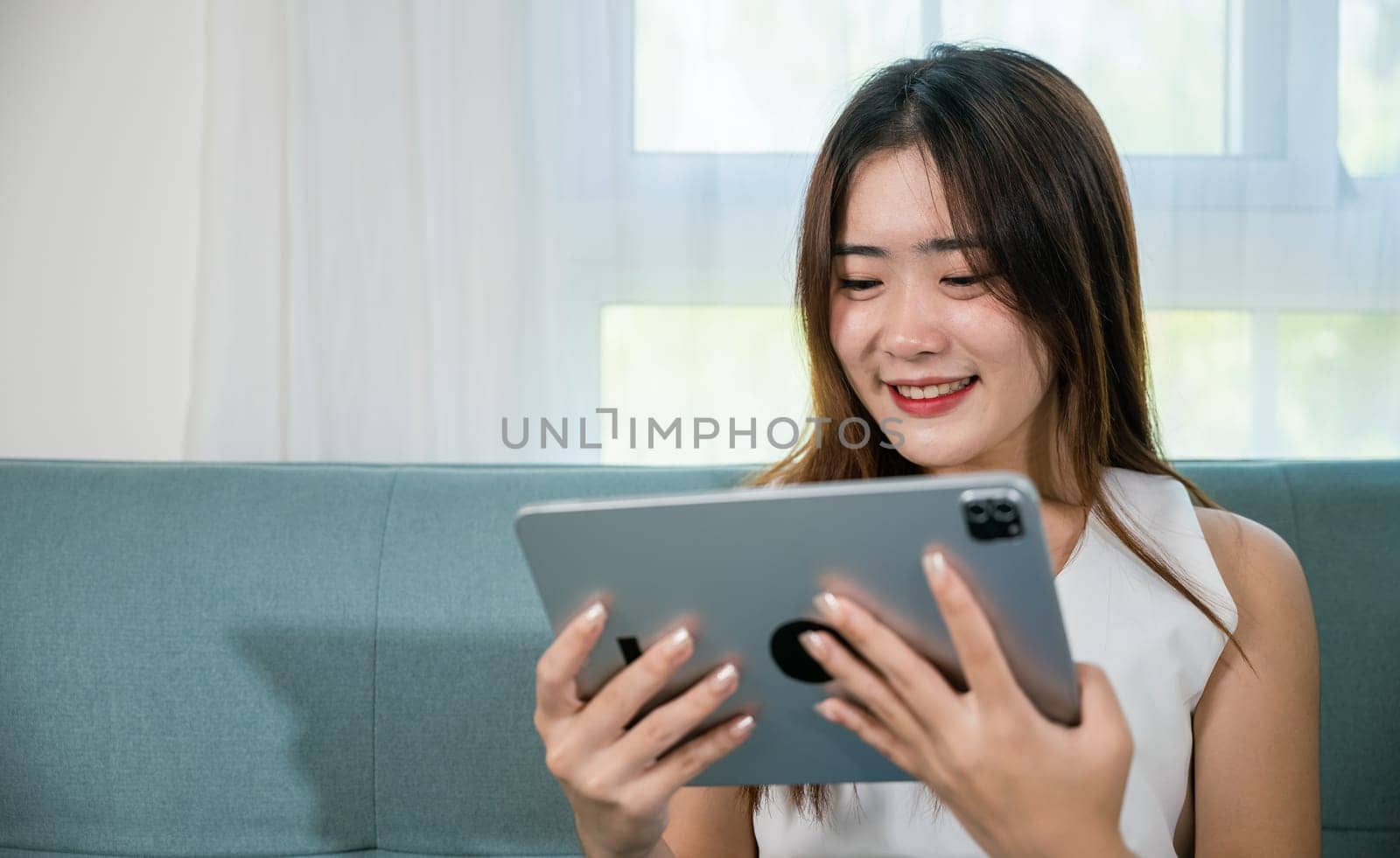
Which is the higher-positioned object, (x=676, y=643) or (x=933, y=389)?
(x=933, y=389)

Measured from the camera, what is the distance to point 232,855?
1299 mm

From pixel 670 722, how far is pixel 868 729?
0.13m

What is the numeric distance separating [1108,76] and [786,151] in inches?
20.5

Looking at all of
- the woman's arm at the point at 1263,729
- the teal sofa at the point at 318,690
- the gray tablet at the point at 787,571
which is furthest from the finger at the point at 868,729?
the teal sofa at the point at 318,690

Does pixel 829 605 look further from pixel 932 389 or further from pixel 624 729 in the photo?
pixel 932 389

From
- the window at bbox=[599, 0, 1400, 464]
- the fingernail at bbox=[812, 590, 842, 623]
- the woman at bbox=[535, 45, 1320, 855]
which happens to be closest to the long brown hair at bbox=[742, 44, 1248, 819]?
the woman at bbox=[535, 45, 1320, 855]

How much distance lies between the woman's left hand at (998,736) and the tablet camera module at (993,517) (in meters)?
0.06

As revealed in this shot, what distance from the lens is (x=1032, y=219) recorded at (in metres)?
1.00

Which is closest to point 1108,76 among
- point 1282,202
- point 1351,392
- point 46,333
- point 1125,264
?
point 1282,202

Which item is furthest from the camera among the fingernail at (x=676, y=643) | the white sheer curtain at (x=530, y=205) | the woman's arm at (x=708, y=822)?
the white sheer curtain at (x=530, y=205)

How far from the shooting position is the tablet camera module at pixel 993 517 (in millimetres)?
610

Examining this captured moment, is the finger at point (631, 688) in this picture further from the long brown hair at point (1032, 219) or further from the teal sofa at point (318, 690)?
the teal sofa at point (318, 690)

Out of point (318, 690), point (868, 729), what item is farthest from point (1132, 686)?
point (318, 690)

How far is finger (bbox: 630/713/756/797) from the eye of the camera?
2.52 ft
